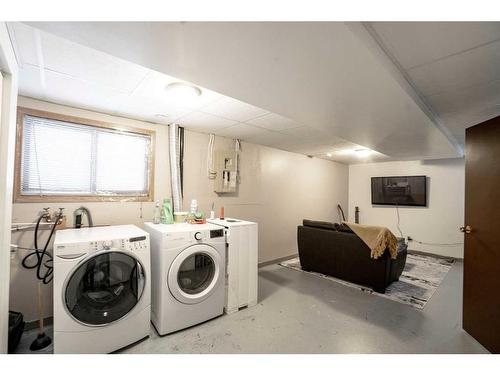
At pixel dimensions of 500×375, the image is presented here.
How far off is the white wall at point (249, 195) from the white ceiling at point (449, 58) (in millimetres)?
2387

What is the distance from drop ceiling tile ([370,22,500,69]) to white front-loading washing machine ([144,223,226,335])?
6.53ft

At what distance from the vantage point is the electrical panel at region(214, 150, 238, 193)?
3.16 m

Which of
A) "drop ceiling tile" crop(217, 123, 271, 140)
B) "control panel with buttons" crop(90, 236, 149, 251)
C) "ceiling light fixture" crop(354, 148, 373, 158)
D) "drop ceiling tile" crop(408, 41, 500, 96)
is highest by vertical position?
"drop ceiling tile" crop(408, 41, 500, 96)

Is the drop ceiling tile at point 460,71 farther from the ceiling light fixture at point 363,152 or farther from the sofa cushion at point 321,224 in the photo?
the ceiling light fixture at point 363,152

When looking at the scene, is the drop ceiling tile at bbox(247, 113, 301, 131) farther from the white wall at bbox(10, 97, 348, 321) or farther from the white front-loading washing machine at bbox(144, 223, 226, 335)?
the white front-loading washing machine at bbox(144, 223, 226, 335)

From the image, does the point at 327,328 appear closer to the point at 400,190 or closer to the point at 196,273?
the point at 196,273

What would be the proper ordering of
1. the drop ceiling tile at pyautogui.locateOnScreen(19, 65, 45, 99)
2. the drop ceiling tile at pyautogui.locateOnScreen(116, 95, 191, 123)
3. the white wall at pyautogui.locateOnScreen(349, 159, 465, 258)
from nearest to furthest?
1. the drop ceiling tile at pyautogui.locateOnScreen(19, 65, 45, 99)
2. the drop ceiling tile at pyautogui.locateOnScreen(116, 95, 191, 123)
3. the white wall at pyautogui.locateOnScreen(349, 159, 465, 258)

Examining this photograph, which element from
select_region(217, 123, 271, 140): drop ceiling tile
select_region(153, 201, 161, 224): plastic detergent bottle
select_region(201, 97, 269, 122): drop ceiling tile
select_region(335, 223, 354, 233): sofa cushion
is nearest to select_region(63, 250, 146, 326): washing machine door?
select_region(153, 201, 161, 224): plastic detergent bottle

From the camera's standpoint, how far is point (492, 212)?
5.60 ft

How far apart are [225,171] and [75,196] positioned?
5.86 feet

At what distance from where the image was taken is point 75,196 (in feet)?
7.19

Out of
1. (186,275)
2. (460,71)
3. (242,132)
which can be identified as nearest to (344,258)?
(186,275)

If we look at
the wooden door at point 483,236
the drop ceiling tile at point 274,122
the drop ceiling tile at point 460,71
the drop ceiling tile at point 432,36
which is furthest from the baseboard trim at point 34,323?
the wooden door at point 483,236
